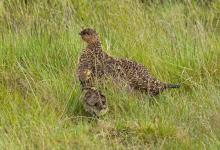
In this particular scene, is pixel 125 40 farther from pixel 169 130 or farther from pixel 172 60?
pixel 169 130

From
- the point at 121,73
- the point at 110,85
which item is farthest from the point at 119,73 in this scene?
the point at 110,85

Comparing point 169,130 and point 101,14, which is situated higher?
point 101,14

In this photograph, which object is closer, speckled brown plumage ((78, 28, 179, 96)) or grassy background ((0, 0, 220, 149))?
grassy background ((0, 0, 220, 149))

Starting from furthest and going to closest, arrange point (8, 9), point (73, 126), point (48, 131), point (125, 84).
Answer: point (8, 9)
point (125, 84)
point (73, 126)
point (48, 131)

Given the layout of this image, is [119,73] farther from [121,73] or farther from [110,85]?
[110,85]

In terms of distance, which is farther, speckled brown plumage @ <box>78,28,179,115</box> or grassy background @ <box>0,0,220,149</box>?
speckled brown plumage @ <box>78,28,179,115</box>

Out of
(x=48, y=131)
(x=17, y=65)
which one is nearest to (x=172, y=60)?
(x=17, y=65)

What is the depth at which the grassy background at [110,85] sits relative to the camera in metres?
5.32

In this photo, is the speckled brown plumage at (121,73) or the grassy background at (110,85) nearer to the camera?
the grassy background at (110,85)

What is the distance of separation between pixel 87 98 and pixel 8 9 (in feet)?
9.00

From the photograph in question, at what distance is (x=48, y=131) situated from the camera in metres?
5.17

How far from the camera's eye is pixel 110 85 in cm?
602

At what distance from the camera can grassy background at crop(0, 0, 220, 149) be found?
532 cm

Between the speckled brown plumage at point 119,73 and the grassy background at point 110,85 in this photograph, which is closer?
the grassy background at point 110,85
